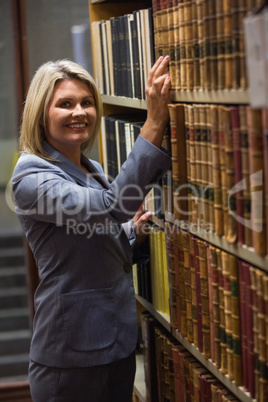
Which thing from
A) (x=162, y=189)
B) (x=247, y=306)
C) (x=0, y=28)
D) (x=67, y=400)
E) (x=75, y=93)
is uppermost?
(x=0, y=28)

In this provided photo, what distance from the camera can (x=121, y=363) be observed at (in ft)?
6.26

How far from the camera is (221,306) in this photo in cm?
156

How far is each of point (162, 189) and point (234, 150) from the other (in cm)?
58

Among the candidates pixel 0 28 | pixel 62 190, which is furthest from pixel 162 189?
pixel 0 28

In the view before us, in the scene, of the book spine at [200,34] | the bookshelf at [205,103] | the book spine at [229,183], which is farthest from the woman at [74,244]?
the book spine at [229,183]

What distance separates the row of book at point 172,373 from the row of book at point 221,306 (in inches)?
3.4

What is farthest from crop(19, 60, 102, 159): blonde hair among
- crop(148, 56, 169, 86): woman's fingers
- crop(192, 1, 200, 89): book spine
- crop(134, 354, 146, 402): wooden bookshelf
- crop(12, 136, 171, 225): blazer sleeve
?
crop(134, 354, 146, 402): wooden bookshelf

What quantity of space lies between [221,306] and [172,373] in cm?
55

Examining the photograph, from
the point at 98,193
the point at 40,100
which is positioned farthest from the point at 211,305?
the point at 40,100

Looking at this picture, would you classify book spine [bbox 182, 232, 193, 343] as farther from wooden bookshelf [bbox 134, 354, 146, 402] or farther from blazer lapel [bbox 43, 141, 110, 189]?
wooden bookshelf [bbox 134, 354, 146, 402]

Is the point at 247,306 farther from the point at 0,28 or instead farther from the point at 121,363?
the point at 0,28

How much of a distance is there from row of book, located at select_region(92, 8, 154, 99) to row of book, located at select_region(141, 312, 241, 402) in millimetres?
820

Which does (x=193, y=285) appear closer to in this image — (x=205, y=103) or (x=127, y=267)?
(x=127, y=267)

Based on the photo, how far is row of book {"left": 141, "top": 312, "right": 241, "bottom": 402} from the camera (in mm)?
1738
